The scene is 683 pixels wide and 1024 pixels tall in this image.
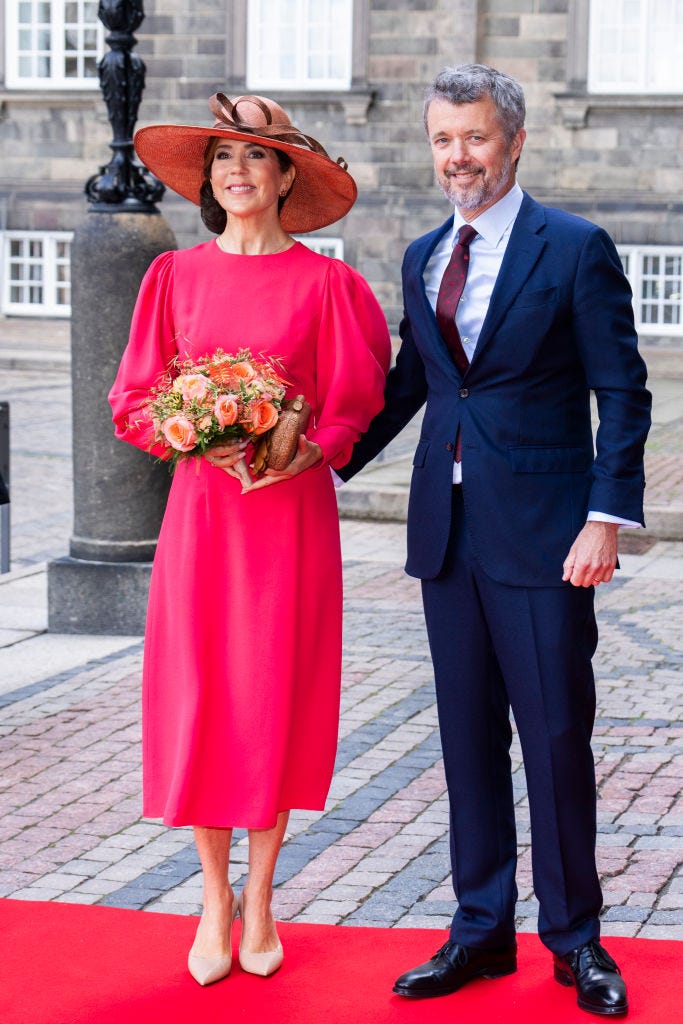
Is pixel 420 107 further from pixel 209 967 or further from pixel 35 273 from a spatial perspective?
pixel 209 967

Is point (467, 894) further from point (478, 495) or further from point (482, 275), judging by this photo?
point (482, 275)

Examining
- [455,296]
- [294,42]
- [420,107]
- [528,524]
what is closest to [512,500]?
Result: [528,524]

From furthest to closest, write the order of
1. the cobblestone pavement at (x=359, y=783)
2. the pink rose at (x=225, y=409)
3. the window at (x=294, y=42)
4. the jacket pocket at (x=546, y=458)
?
the window at (x=294, y=42)
the cobblestone pavement at (x=359, y=783)
the jacket pocket at (x=546, y=458)
the pink rose at (x=225, y=409)

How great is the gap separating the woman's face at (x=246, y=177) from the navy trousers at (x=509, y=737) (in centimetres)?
83

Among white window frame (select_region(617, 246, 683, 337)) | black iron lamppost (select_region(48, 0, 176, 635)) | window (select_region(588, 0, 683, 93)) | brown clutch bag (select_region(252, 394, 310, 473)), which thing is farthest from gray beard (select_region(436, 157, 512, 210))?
window (select_region(588, 0, 683, 93))

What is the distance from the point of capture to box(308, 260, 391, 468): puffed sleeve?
398cm

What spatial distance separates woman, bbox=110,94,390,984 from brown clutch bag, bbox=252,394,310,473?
12cm

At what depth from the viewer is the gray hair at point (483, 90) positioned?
369cm

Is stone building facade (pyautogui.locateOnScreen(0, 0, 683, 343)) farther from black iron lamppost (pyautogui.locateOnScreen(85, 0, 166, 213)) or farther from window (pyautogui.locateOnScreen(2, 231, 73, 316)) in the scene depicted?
black iron lamppost (pyautogui.locateOnScreen(85, 0, 166, 213))

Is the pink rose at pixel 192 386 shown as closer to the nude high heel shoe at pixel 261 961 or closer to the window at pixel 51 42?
the nude high heel shoe at pixel 261 961

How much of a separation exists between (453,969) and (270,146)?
198 centimetres

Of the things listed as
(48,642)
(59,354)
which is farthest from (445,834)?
(59,354)

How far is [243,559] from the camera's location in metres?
3.98

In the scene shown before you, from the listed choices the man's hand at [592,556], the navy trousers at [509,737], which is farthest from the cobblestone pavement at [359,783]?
the man's hand at [592,556]
